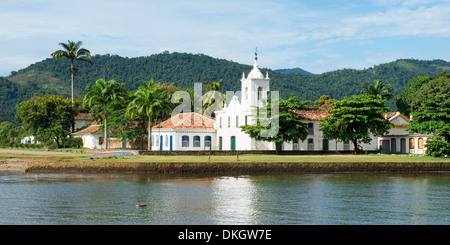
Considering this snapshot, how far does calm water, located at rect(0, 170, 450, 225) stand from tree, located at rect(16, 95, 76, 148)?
113 feet

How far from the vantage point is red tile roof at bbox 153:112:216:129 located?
203ft

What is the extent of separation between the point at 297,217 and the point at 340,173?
2103 centimetres

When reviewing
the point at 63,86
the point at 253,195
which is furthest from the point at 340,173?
the point at 63,86

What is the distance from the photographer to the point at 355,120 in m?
54.2

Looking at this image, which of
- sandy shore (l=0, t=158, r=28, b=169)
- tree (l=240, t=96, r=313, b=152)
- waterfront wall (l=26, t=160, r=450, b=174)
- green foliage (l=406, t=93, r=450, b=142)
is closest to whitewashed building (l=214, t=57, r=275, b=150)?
tree (l=240, t=96, r=313, b=152)

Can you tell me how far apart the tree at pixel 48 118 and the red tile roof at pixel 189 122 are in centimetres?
1691

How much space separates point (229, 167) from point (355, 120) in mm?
18729

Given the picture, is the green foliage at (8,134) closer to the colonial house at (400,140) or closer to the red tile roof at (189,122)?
the red tile roof at (189,122)

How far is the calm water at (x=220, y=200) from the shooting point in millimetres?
22172

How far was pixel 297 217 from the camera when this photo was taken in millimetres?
22828

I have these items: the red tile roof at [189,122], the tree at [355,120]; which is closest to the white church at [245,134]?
the red tile roof at [189,122]

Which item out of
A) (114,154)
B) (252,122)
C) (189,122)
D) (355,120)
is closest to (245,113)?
(252,122)

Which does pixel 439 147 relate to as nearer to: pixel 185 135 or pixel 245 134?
pixel 245 134
